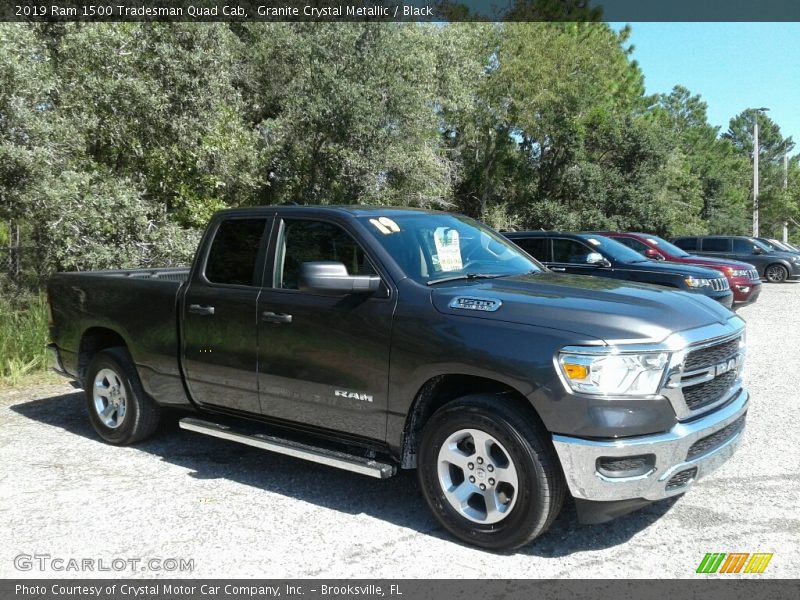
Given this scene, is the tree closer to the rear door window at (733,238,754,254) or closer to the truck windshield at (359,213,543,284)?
the rear door window at (733,238,754,254)

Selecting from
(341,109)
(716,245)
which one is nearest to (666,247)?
(341,109)

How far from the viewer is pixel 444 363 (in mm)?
4000

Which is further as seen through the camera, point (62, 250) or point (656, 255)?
point (656, 255)

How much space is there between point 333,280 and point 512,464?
4.73 feet

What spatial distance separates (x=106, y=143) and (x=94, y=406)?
30.3 ft

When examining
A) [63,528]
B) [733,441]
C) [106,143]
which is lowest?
[63,528]

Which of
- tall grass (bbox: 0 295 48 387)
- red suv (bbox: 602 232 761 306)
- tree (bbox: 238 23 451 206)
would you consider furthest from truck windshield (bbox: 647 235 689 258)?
tall grass (bbox: 0 295 48 387)

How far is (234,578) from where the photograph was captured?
3.69 metres

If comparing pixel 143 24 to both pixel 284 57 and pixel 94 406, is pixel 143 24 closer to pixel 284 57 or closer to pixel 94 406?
pixel 284 57

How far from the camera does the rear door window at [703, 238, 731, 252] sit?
2441 centimetres

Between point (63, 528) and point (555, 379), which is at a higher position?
point (555, 379)

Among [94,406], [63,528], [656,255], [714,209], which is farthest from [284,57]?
[714,209]

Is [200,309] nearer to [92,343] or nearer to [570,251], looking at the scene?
[92,343]
